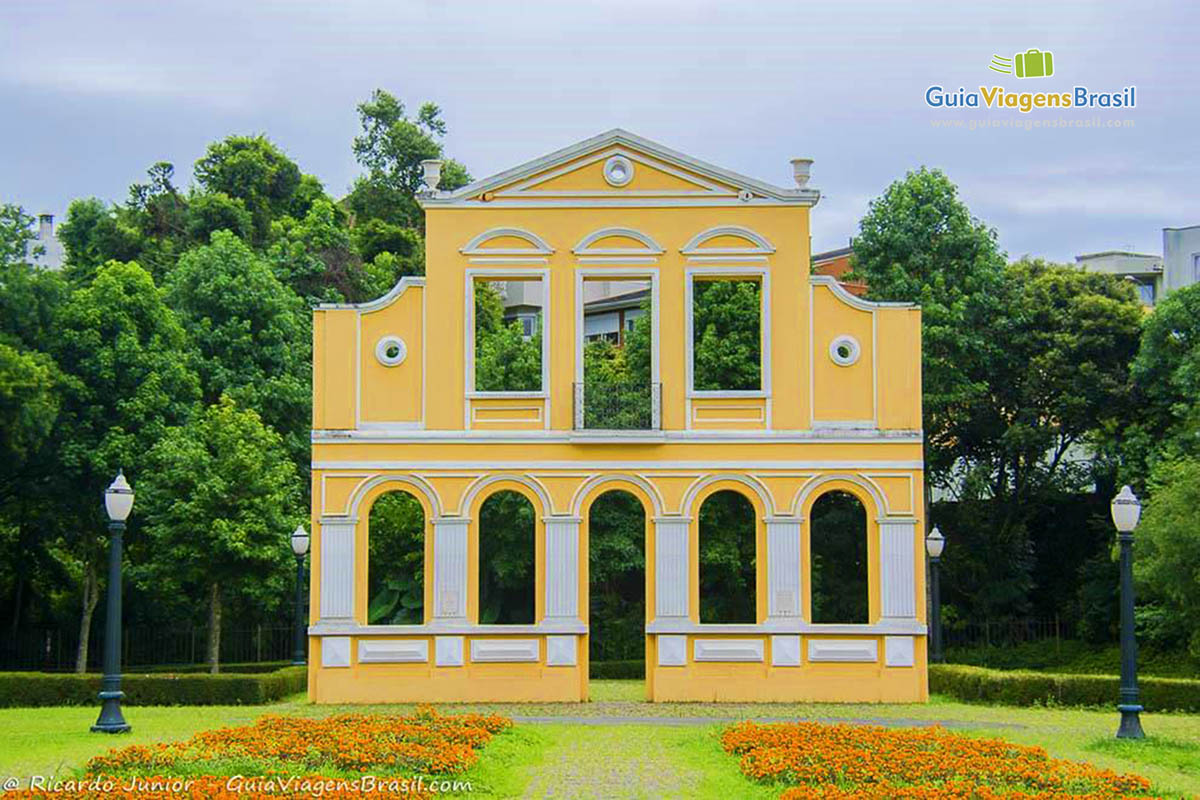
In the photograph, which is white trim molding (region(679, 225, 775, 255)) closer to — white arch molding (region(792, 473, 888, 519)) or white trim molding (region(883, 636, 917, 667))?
white arch molding (region(792, 473, 888, 519))

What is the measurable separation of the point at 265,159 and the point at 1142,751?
128ft

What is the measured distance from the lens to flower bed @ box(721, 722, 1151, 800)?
15.5 metres

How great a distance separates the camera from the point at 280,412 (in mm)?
41750

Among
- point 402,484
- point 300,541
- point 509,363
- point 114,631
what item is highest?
point 509,363

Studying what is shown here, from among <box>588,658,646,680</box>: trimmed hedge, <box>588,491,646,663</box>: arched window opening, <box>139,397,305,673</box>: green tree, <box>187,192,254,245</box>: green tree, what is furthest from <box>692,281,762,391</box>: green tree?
<box>187,192,254,245</box>: green tree

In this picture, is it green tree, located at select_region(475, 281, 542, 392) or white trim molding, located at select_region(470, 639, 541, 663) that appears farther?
green tree, located at select_region(475, 281, 542, 392)

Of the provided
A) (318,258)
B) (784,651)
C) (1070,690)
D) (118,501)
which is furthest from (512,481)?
(318,258)

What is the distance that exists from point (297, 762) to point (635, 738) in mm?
5577

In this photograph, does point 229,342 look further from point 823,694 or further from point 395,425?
point 823,694

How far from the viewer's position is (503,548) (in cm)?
3891

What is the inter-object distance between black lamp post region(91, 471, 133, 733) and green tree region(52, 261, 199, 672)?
14.4 meters

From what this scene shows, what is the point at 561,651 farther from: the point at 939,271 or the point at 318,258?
the point at 318,258

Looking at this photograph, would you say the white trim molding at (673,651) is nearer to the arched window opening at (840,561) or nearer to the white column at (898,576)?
the white column at (898,576)

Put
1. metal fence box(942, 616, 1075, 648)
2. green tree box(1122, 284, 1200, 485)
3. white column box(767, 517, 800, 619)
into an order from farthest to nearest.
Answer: metal fence box(942, 616, 1075, 648)
green tree box(1122, 284, 1200, 485)
white column box(767, 517, 800, 619)
